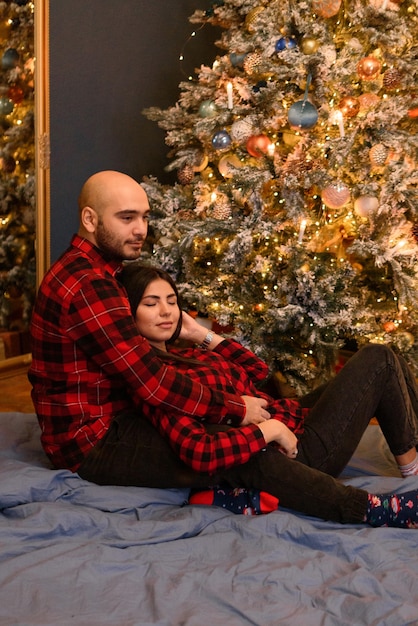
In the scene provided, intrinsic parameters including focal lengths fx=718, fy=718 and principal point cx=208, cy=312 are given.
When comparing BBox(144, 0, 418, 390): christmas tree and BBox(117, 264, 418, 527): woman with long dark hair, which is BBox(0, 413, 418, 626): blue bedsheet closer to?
BBox(117, 264, 418, 527): woman with long dark hair

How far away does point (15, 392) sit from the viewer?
3660 millimetres

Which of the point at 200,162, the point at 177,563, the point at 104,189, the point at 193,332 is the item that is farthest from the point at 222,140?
the point at 177,563

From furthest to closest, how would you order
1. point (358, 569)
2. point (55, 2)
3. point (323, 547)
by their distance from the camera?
point (55, 2) < point (323, 547) < point (358, 569)

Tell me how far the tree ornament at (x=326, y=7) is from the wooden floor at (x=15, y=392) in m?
2.25

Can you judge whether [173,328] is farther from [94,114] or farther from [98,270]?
[94,114]

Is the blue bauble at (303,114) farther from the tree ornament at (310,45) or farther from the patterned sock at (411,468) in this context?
the patterned sock at (411,468)

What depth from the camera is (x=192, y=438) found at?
1.86 metres

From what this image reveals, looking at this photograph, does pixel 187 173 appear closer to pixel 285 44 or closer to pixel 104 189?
pixel 285 44

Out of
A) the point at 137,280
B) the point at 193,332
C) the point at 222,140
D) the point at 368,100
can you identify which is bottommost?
the point at 193,332

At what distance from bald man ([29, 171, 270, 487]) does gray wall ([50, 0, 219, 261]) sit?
1.99 m

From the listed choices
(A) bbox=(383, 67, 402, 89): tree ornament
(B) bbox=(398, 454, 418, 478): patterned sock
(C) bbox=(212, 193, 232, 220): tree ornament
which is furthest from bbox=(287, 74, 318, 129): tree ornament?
(B) bbox=(398, 454, 418, 478): patterned sock

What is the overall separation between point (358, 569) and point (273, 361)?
1.66 m

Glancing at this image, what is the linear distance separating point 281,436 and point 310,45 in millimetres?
1979

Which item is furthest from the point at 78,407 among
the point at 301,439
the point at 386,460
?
the point at 386,460
